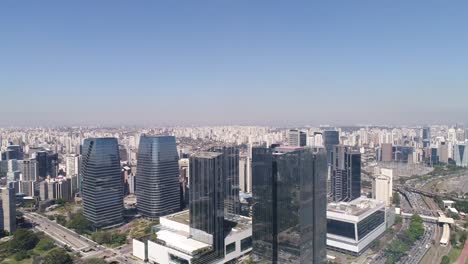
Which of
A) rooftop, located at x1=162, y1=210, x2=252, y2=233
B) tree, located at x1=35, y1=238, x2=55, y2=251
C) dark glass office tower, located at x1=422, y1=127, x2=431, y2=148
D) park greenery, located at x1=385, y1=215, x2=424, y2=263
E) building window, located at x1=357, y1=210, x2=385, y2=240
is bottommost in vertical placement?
tree, located at x1=35, y1=238, x2=55, y2=251

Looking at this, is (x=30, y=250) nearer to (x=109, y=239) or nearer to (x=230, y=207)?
(x=109, y=239)

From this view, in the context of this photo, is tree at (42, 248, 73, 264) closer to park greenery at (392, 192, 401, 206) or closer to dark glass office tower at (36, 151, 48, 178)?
dark glass office tower at (36, 151, 48, 178)

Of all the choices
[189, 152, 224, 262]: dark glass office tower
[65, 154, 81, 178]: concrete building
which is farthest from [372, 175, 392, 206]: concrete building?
[65, 154, 81, 178]: concrete building

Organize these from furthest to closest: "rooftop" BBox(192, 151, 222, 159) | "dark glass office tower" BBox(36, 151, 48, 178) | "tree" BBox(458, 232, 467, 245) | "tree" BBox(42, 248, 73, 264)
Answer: "dark glass office tower" BBox(36, 151, 48, 178) < "tree" BBox(458, 232, 467, 245) < "rooftop" BBox(192, 151, 222, 159) < "tree" BBox(42, 248, 73, 264)

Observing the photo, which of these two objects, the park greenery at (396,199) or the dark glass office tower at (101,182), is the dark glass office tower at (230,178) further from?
the park greenery at (396,199)

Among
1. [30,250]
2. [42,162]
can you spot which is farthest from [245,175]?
[42,162]
